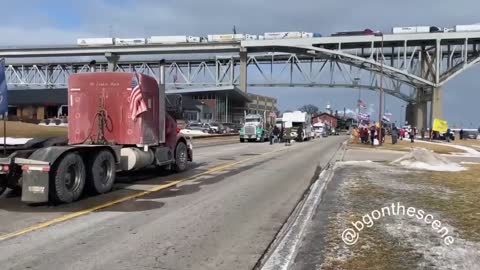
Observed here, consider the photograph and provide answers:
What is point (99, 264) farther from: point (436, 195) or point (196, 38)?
point (196, 38)

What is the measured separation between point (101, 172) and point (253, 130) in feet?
145

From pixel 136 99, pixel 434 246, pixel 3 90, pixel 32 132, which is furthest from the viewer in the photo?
pixel 32 132

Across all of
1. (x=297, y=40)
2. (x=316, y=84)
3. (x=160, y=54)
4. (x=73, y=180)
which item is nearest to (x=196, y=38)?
(x=160, y=54)

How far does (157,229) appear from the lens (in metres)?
9.74

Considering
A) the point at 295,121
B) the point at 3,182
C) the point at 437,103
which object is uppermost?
the point at 437,103

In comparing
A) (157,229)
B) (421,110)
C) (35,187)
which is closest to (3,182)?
(35,187)

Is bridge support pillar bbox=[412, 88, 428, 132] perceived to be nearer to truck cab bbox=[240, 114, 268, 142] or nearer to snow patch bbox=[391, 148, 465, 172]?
truck cab bbox=[240, 114, 268, 142]

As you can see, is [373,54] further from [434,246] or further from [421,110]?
[434,246]

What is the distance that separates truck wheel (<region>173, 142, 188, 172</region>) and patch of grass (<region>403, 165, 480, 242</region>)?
282 inches

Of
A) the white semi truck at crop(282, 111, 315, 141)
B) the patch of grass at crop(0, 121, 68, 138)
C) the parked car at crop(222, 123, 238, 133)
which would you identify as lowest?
the parked car at crop(222, 123, 238, 133)

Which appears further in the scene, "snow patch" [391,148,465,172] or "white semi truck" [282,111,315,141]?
"white semi truck" [282,111,315,141]

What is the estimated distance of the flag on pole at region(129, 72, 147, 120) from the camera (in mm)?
15516

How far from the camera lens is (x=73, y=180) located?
12703mm

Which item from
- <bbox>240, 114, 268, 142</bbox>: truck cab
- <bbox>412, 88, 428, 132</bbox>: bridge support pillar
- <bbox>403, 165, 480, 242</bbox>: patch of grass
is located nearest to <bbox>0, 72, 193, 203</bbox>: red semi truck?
<bbox>403, 165, 480, 242</bbox>: patch of grass
